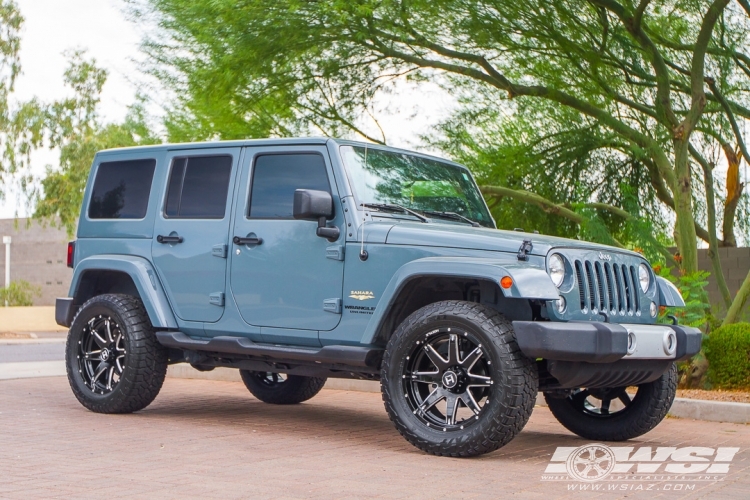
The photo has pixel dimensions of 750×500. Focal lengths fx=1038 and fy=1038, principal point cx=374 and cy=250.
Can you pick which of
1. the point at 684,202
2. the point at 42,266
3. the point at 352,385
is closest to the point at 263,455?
the point at 352,385

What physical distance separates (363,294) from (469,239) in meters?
0.90

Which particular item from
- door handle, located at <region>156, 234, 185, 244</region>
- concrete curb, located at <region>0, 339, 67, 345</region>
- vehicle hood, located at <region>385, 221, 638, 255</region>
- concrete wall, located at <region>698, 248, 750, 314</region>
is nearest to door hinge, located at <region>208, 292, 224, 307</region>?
door handle, located at <region>156, 234, 185, 244</region>

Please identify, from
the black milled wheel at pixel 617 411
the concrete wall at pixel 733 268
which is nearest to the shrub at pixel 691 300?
the black milled wheel at pixel 617 411

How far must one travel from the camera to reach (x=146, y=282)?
28.2 feet

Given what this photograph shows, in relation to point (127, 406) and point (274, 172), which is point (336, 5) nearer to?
point (274, 172)

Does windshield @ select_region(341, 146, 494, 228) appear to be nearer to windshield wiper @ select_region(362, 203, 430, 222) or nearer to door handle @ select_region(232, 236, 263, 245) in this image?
windshield wiper @ select_region(362, 203, 430, 222)

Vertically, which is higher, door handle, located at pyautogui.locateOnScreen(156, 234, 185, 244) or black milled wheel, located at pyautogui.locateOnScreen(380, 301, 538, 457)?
door handle, located at pyautogui.locateOnScreen(156, 234, 185, 244)

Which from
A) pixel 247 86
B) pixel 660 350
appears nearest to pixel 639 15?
pixel 247 86

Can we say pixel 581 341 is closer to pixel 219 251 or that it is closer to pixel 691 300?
pixel 219 251

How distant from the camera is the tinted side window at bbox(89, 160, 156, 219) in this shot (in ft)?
29.9

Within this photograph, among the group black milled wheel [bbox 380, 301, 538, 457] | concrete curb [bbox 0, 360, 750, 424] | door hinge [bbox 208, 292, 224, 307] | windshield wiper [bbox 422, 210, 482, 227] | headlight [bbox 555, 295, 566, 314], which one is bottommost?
concrete curb [bbox 0, 360, 750, 424]

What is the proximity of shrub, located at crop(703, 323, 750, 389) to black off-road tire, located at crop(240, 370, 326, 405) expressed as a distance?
4.14m

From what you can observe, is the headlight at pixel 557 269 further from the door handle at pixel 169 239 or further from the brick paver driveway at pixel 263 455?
the door handle at pixel 169 239

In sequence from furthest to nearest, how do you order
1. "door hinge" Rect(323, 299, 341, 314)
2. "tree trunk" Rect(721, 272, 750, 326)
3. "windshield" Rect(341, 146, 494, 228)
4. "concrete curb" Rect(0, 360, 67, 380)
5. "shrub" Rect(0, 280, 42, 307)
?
"shrub" Rect(0, 280, 42, 307), "concrete curb" Rect(0, 360, 67, 380), "tree trunk" Rect(721, 272, 750, 326), "windshield" Rect(341, 146, 494, 228), "door hinge" Rect(323, 299, 341, 314)
